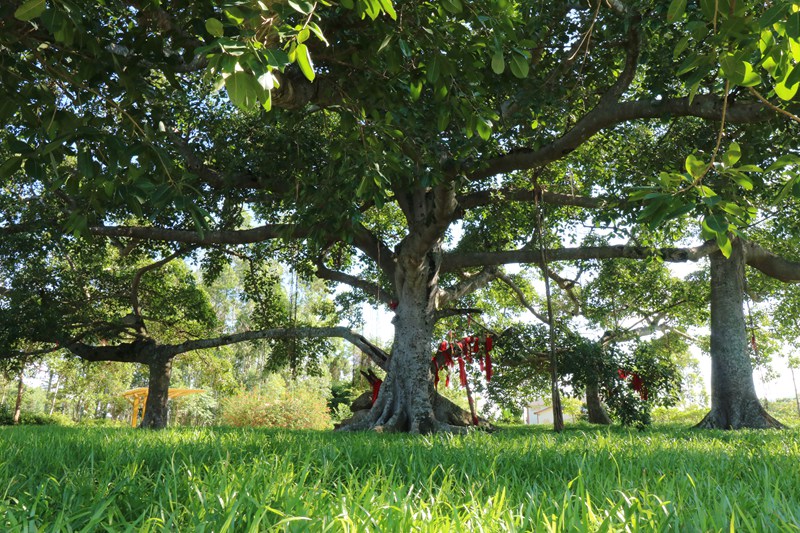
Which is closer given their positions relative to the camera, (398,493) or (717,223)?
(398,493)

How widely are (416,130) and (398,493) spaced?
157 inches

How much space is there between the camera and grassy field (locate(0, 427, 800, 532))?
1461 millimetres

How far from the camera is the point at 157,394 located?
11.6 meters

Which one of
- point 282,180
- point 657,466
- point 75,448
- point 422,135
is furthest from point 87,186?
point 282,180

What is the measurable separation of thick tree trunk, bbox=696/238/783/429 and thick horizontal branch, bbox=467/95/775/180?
6.11 meters

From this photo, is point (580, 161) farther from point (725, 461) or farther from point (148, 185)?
point (148, 185)

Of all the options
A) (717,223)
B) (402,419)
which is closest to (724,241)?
(717,223)

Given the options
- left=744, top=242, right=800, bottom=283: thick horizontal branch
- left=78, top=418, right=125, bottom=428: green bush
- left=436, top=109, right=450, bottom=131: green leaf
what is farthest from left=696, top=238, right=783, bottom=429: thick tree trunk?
left=78, top=418, right=125, bottom=428: green bush

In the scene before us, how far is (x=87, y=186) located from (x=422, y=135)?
3808 mm

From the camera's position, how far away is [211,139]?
8867 mm

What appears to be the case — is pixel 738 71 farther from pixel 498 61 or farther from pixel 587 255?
pixel 587 255

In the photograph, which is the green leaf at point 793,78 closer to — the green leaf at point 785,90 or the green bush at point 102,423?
the green leaf at point 785,90

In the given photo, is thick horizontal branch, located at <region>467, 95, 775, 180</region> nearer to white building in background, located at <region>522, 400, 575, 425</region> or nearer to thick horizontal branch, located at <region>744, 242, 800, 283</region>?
thick horizontal branch, located at <region>744, 242, 800, 283</region>

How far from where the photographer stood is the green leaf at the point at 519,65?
251 cm
